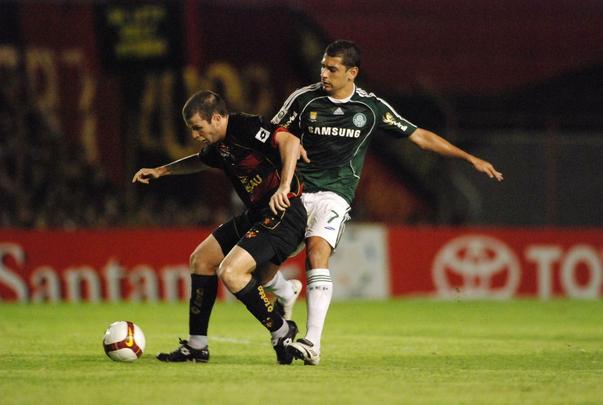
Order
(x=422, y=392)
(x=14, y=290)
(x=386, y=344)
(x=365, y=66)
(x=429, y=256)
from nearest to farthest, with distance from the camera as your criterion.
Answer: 1. (x=422, y=392)
2. (x=386, y=344)
3. (x=14, y=290)
4. (x=429, y=256)
5. (x=365, y=66)

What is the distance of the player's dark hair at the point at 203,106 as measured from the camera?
784cm

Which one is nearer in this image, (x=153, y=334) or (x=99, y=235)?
(x=153, y=334)

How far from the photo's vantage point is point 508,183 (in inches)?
804

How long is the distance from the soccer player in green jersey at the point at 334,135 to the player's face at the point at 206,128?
0.77 m

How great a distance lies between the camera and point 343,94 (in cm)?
864

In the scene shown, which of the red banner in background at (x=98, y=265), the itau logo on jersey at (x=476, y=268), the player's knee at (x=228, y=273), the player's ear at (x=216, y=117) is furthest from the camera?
the itau logo on jersey at (x=476, y=268)

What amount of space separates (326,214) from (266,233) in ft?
1.68

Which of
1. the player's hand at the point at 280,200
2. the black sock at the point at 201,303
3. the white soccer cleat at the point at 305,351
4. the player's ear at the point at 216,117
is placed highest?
the player's ear at the point at 216,117

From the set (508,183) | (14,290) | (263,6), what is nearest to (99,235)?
(14,290)

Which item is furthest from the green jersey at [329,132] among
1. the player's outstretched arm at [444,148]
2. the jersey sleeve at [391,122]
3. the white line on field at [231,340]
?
the white line on field at [231,340]

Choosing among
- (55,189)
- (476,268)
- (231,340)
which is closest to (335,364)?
(231,340)

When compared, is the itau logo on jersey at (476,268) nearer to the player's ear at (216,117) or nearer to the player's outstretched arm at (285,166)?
the player's outstretched arm at (285,166)

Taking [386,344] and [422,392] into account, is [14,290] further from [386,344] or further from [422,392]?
[422,392]

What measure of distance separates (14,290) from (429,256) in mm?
5965
